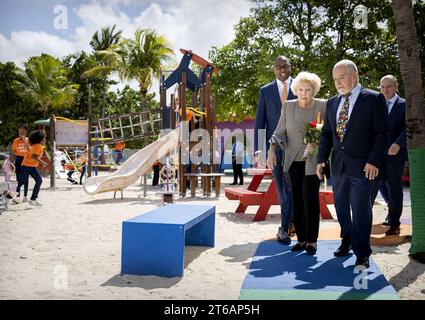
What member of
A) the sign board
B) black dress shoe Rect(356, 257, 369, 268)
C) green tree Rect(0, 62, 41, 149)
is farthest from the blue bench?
green tree Rect(0, 62, 41, 149)

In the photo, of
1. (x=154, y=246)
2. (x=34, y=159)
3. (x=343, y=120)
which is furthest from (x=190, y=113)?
(x=154, y=246)

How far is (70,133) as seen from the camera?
57.7ft

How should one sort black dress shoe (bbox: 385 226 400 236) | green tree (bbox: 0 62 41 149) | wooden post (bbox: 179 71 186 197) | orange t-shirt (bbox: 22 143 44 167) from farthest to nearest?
green tree (bbox: 0 62 41 149) < wooden post (bbox: 179 71 186 197) < orange t-shirt (bbox: 22 143 44 167) < black dress shoe (bbox: 385 226 400 236)

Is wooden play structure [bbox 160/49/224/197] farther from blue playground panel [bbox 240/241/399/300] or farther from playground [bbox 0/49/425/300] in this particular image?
blue playground panel [bbox 240/241/399/300]

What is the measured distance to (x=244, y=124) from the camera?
33.7 meters

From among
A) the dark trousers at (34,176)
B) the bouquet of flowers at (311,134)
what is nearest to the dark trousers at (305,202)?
the bouquet of flowers at (311,134)

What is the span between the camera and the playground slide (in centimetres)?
1173

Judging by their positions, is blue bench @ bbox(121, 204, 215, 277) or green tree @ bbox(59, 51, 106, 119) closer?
blue bench @ bbox(121, 204, 215, 277)

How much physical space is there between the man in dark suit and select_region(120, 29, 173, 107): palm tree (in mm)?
31537

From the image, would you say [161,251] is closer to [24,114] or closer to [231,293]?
[231,293]

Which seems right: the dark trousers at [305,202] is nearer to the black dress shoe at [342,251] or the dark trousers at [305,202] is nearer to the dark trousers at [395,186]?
the black dress shoe at [342,251]

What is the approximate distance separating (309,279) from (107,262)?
2120 millimetres

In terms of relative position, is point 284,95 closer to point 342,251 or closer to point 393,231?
point 342,251
